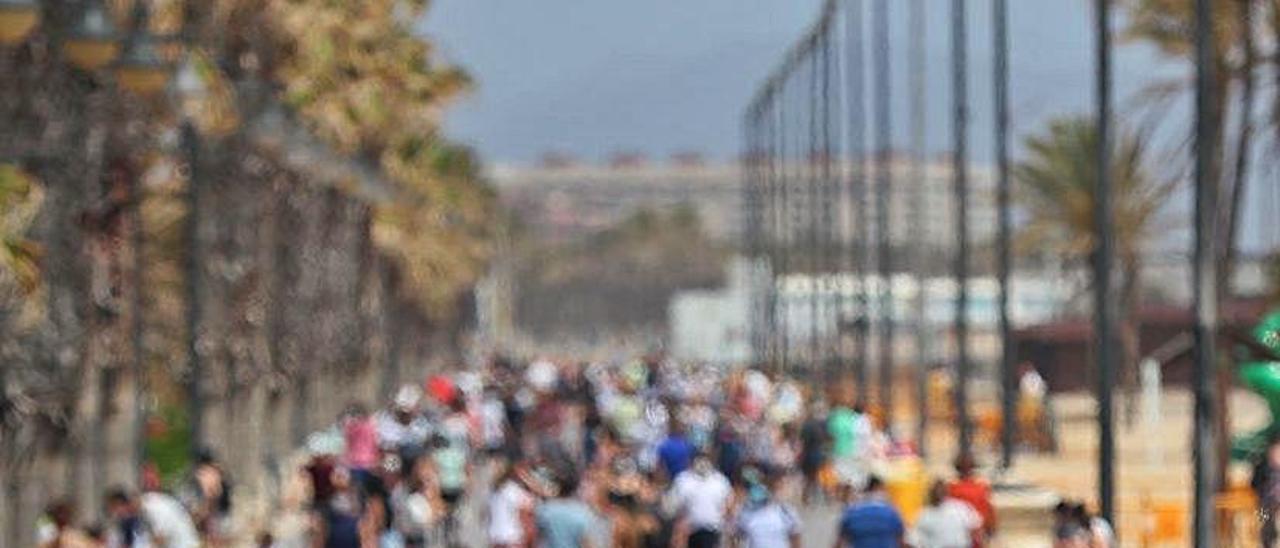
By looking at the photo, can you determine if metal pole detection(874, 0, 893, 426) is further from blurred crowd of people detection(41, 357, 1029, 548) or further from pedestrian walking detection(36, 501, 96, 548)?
pedestrian walking detection(36, 501, 96, 548)

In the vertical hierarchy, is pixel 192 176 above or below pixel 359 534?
above

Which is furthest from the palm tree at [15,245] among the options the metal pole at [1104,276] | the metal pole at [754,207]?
the metal pole at [754,207]

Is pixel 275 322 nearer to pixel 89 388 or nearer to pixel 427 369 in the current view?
pixel 89 388

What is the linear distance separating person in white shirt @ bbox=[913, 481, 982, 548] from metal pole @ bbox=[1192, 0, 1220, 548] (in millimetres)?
2251

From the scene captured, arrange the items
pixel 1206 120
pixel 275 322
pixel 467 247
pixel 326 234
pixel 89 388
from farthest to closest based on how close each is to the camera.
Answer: pixel 467 247 → pixel 326 234 → pixel 275 322 → pixel 89 388 → pixel 1206 120

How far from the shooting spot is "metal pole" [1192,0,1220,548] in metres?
19.9

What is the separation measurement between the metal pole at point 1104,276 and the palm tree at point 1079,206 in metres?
54.1

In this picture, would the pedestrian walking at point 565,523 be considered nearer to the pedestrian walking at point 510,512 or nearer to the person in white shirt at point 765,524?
the person in white shirt at point 765,524

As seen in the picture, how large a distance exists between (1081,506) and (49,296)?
10766mm

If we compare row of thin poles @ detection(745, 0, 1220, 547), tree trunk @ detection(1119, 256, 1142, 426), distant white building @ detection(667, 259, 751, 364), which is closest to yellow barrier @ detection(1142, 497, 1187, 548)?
row of thin poles @ detection(745, 0, 1220, 547)

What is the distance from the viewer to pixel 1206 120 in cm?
2166

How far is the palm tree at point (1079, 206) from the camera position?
90062 millimetres

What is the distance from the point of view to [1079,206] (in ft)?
306

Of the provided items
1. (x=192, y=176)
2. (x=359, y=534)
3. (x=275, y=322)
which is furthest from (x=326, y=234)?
(x=359, y=534)
